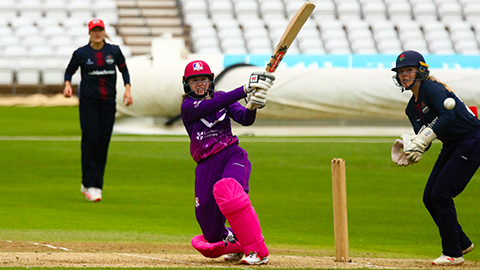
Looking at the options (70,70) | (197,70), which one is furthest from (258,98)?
(70,70)

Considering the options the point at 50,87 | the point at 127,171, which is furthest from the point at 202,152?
the point at 50,87

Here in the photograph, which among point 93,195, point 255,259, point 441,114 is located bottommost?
point 93,195

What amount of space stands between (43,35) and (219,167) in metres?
25.0

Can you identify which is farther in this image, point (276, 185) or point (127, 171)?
point (127, 171)

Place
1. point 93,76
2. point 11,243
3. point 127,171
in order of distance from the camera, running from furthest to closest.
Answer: point 127,171, point 93,76, point 11,243

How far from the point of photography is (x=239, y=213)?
215 inches

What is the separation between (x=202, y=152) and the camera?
584 cm

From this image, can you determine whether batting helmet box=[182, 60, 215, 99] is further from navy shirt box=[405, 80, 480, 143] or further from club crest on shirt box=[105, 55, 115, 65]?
club crest on shirt box=[105, 55, 115, 65]

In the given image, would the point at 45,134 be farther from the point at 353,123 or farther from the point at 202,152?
the point at 202,152

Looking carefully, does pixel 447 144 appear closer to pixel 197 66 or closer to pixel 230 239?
pixel 230 239

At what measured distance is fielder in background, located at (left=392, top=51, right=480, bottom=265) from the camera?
6004mm

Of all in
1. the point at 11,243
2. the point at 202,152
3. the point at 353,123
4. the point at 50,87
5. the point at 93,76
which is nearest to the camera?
the point at 202,152

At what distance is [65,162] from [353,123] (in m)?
8.09

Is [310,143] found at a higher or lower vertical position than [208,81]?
lower
